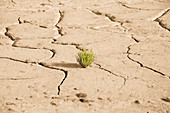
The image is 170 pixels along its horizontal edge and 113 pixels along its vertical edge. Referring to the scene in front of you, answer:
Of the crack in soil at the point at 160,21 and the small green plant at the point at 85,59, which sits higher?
the crack in soil at the point at 160,21

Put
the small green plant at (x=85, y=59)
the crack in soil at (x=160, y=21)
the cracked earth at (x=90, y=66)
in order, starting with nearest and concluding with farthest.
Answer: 1. the cracked earth at (x=90, y=66)
2. the small green plant at (x=85, y=59)
3. the crack in soil at (x=160, y=21)

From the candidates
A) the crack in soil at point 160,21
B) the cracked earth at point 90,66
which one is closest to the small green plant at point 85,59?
the cracked earth at point 90,66

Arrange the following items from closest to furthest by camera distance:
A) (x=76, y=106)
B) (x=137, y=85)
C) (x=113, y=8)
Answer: (x=76, y=106) < (x=137, y=85) < (x=113, y=8)

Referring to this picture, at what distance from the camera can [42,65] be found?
111 inches

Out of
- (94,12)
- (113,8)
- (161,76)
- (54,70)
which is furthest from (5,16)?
(161,76)

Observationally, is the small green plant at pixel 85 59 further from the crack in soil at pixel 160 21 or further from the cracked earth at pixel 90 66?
the crack in soil at pixel 160 21

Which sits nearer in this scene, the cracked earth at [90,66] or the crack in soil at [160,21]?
the cracked earth at [90,66]

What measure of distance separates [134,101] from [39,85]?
720 mm

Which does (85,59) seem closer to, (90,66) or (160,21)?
(90,66)

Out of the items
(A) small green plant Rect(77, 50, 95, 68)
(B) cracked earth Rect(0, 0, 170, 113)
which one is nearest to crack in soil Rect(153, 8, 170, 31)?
(B) cracked earth Rect(0, 0, 170, 113)

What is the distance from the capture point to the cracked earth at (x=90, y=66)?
7.06 ft

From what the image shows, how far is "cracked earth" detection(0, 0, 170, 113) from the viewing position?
215 cm

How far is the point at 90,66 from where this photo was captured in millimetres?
2787

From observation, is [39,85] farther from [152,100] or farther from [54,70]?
[152,100]
